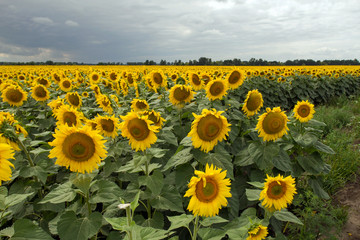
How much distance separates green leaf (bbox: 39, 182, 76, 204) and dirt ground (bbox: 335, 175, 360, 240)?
3.45m

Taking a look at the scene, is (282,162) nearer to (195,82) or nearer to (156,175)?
(156,175)

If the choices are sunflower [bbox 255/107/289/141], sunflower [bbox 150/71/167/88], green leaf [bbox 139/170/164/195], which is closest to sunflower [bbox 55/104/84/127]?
green leaf [bbox 139/170/164/195]

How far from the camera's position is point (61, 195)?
2186mm

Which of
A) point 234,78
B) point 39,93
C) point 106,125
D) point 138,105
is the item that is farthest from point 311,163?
point 39,93

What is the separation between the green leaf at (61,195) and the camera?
210 centimetres

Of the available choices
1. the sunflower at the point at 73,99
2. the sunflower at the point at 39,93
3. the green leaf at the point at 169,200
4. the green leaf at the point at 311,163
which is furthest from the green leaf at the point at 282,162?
the sunflower at the point at 39,93

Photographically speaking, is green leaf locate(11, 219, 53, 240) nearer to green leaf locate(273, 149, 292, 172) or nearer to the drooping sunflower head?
green leaf locate(273, 149, 292, 172)

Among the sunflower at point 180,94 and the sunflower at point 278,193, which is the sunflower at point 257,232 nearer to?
the sunflower at point 278,193

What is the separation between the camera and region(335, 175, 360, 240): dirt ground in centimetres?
337

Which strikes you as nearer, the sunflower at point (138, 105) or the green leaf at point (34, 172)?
the green leaf at point (34, 172)

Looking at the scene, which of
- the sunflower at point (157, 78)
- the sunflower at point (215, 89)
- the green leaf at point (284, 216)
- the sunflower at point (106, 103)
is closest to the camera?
the green leaf at point (284, 216)

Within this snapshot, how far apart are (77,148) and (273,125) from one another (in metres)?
2.05

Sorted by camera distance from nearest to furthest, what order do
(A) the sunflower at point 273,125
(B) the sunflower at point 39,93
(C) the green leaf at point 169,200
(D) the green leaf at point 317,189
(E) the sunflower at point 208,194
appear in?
1. (E) the sunflower at point 208,194
2. (C) the green leaf at point 169,200
3. (A) the sunflower at point 273,125
4. (D) the green leaf at point 317,189
5. (B) the sunflower at point 39,93

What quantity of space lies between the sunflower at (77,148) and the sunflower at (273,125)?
1.80m
